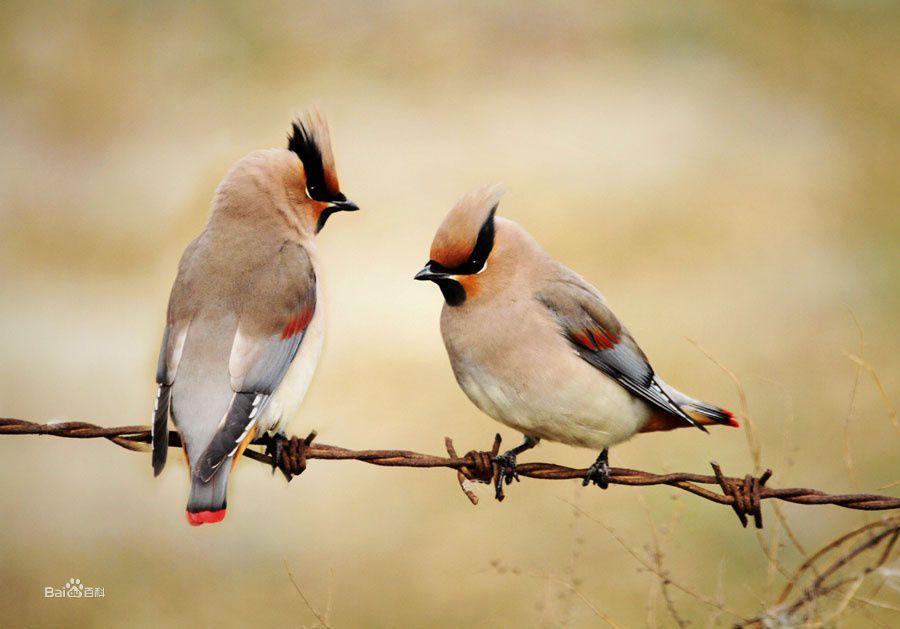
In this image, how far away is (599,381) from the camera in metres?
4.57

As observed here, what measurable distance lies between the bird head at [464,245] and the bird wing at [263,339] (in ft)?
1.46

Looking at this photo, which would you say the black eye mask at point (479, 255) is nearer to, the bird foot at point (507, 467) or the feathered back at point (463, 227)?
the feathered back at point (463, 227)

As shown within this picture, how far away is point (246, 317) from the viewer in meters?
4.32

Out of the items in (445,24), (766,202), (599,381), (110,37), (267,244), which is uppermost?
(445,24)

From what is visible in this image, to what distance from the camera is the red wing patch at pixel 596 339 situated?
464 centimetres

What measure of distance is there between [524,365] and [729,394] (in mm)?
6028

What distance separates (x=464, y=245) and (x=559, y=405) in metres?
0.67

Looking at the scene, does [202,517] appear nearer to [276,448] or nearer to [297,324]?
[276,448]

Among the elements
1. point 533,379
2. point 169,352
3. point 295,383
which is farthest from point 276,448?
point 533,379

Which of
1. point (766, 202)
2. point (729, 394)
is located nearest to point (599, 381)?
point (729, 394)

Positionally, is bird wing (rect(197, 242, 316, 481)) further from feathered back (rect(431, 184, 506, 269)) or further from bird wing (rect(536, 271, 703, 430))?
bird wing (rect(536, 271, 703, 430))

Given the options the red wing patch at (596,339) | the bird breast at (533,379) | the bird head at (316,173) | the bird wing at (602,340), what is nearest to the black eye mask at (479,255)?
the bird breast at (533,379)

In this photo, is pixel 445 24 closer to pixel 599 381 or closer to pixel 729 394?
pixel 729 394

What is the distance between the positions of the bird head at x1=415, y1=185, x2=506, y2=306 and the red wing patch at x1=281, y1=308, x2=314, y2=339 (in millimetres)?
418
